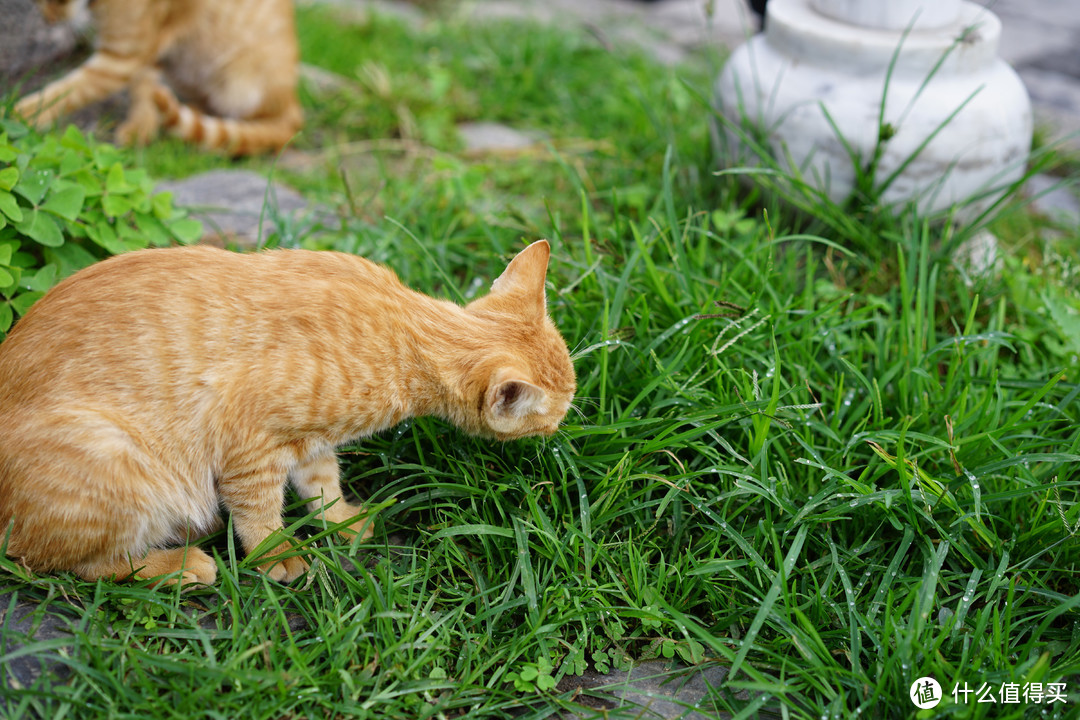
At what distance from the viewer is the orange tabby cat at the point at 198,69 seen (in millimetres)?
3902

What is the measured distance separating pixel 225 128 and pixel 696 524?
3.22 meters

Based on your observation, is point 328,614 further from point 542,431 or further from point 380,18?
point 380,18

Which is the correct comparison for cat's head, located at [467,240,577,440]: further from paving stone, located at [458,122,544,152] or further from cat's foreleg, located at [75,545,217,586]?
paving stone, located at [458,122,544,152]

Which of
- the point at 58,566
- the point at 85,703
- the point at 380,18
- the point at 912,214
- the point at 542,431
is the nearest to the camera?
the point at 85,703

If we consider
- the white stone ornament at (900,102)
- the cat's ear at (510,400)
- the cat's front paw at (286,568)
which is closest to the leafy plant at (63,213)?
the cat's front paw at (286,568)

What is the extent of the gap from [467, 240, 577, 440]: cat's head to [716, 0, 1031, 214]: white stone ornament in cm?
147

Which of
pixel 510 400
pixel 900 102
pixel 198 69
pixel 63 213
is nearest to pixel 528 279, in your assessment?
pixel 510 400

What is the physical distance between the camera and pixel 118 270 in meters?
2.03

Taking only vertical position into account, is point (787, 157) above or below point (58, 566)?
above

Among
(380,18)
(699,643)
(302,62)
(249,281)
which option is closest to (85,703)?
(249,281)

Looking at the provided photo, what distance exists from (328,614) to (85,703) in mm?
524

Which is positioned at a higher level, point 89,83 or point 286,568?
point 89,83

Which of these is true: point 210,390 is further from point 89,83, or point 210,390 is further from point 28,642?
point 89,83

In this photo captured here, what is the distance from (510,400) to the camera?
78.8 inches
